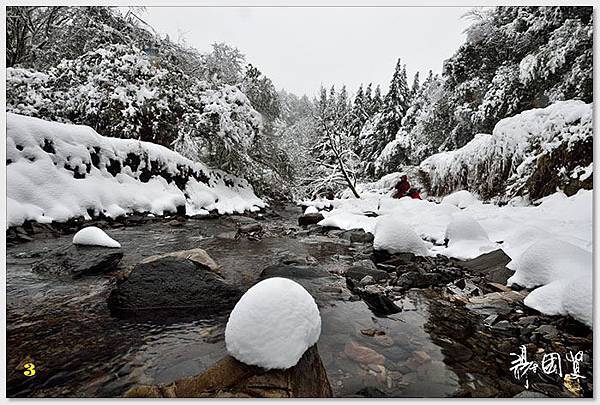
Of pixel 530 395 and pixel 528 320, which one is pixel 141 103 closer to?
pixel 528 320

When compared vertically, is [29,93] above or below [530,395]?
above

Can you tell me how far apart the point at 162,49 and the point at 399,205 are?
26.5ft

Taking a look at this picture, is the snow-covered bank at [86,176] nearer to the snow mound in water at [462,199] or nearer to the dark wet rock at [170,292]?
the dark wet rock at [170,292]

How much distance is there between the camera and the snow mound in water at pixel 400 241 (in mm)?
3863

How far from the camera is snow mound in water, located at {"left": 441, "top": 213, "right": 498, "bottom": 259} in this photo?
3.61 m

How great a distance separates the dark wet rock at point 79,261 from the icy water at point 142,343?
0.37 feet

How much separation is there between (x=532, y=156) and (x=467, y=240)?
2090mm

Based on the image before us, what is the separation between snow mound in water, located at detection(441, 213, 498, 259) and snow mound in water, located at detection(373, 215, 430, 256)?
34 cm

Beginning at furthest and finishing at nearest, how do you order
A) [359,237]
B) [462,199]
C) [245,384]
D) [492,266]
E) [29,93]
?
[29,93] → [462,199] → [359,237] → [492,266] → [245,384]

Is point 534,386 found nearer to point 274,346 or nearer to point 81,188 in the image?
point 274,346

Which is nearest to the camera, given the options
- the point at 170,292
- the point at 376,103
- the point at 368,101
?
the point at 170,292

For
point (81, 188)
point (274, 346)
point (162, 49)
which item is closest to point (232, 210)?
point (81, 188)

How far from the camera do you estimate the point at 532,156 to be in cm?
469

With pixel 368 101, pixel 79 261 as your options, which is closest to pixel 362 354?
pixel 79 261
